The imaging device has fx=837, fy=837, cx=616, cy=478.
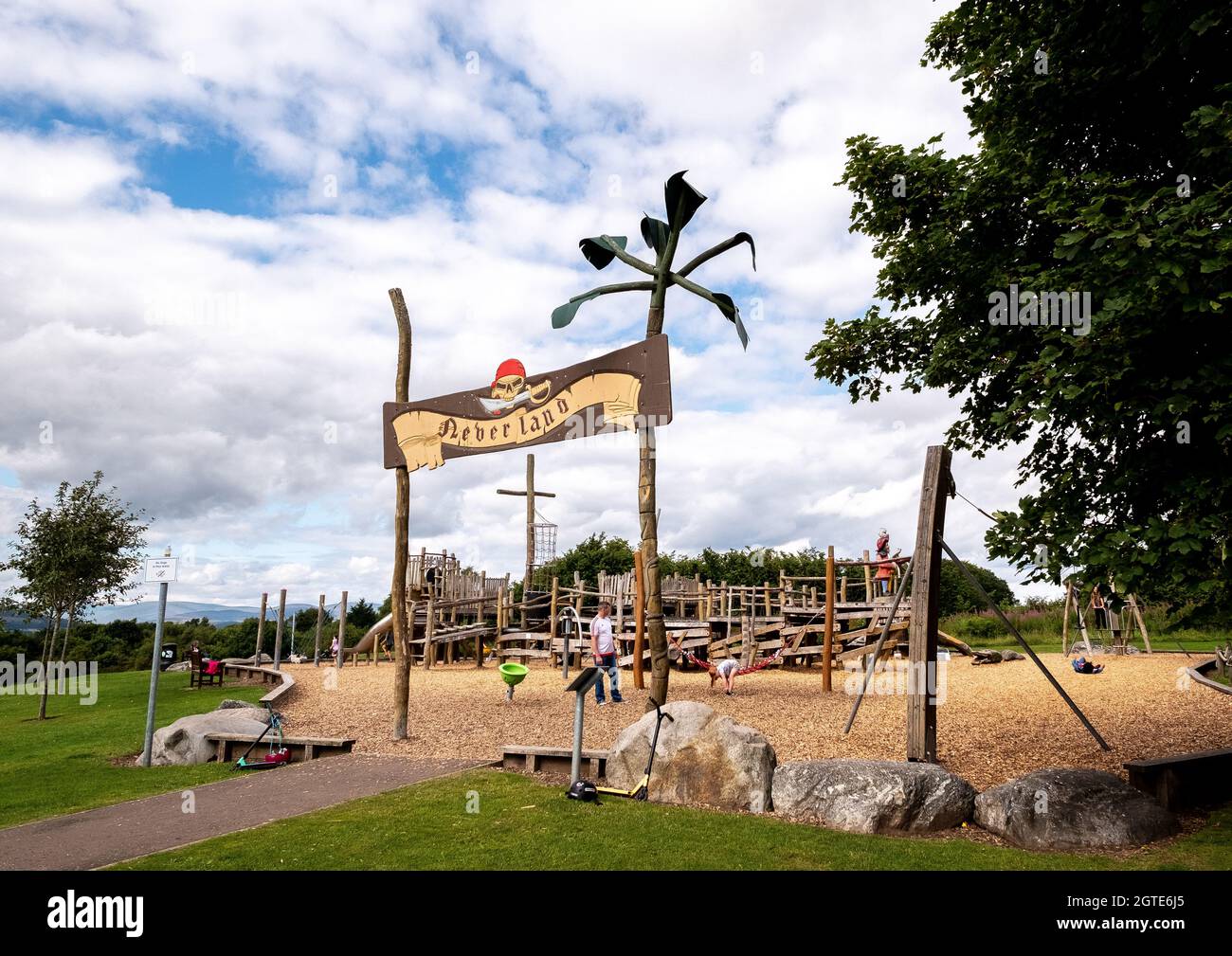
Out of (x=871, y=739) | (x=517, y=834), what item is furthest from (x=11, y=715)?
(x=871, y=739)

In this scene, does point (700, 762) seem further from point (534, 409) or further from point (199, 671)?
point (199, 671)

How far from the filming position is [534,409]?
464 inches

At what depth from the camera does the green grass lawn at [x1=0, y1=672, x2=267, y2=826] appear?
31.4 feet

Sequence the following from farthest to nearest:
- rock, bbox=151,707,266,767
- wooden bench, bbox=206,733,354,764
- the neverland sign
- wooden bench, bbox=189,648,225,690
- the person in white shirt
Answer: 1. wooden bench, bbox=189,648,225,690
2. the person in white shirt
3. rock, bbox=151,707,266,767
4. wooden bench, bbox=206,733,354,764
5. the neverland sign

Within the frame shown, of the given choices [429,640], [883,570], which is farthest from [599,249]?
[429,640]

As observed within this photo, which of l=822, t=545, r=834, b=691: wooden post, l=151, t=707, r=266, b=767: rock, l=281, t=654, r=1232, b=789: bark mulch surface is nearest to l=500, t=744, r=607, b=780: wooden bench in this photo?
l=281, t=654, r=1232, b=789: bark mulch surface

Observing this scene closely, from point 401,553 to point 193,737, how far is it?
388cm

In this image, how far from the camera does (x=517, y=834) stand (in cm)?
684

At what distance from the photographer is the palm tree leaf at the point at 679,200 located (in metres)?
11.7

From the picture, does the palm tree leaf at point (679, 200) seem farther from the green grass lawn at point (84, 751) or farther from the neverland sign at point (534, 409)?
the green grass lawn at point (84, 751)

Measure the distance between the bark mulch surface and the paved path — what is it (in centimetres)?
107

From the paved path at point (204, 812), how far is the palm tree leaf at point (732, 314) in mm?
6427

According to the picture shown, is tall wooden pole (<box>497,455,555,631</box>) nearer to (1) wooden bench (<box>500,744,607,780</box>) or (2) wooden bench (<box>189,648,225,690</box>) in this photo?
(2) wooden bench (<box>189,648,225,690</box>)
